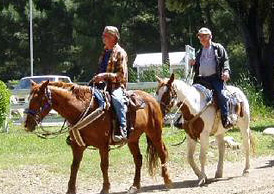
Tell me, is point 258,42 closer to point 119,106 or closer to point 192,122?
point 192,122

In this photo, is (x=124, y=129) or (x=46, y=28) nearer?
(x=124, y=129)

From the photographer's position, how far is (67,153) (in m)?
15.5

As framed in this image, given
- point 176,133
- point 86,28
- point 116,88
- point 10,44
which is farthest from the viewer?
point 10,44

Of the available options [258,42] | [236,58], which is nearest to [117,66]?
[258,42]

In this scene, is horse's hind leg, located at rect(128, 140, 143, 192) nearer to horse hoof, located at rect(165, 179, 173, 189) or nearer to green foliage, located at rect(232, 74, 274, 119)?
horse hoof, located at rect(165, 179, 173, 189)

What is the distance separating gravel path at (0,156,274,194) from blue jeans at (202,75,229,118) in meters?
1.32

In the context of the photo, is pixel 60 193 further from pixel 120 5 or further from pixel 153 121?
pixel 120 5

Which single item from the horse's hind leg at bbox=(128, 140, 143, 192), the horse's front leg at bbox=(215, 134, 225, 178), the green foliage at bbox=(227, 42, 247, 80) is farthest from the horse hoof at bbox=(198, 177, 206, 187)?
the green foliage at bbox=(227, 42, 247, 80)

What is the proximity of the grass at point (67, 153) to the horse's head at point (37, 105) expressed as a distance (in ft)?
11.7

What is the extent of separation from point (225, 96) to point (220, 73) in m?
0.44

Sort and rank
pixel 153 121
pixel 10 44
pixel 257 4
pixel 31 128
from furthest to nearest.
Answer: pixel 10 44 → pixel 257 4 → pixel 153 121 → pixel 31 128

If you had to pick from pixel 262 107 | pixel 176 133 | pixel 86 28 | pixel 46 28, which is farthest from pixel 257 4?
pixel 46 28

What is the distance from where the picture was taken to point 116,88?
10297 mm

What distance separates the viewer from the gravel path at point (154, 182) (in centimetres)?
1068
